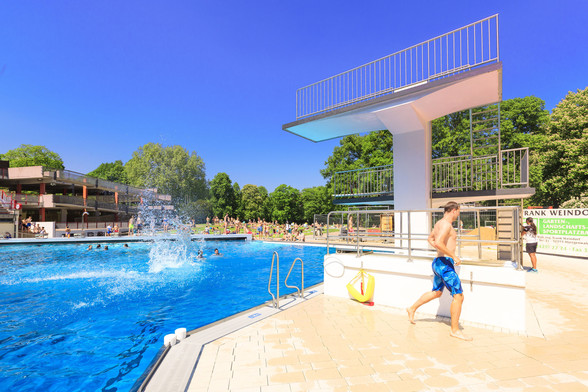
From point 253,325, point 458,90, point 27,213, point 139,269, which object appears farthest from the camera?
point 27,213

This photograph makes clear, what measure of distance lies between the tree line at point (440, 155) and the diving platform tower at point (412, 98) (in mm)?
17602

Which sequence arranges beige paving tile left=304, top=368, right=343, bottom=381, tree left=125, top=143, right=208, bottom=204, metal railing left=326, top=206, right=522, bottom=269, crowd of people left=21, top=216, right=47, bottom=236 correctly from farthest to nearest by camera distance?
tree left=125, top=143, right=208, bottom=204, crowd of people left=21, top=216, right=47, bottom=236, metal railing left=326, top=206, right=522, bottom=269, beige paving tile left=304, top=368, right=343, bottom=381

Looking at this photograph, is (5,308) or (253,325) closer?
(253,325)

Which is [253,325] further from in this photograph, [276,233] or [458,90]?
[276,233]

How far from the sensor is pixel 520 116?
33750mm

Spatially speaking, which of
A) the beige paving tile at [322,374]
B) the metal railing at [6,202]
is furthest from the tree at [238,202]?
the beige paving tile at [322,374]

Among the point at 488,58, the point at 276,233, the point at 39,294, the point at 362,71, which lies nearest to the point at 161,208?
the point at 276,233

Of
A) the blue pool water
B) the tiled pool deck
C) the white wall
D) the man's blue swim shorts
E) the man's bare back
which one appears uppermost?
the man's bare back

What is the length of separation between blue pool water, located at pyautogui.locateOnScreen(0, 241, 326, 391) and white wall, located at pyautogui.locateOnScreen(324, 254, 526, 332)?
3107 millimetres

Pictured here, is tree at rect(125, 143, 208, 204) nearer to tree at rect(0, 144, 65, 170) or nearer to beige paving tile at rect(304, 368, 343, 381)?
tree at rect(0, 144, 65, 170)

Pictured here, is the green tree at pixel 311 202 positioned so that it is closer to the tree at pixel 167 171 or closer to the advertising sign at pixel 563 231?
the tree at pixel 167 171

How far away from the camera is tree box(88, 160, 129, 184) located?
70.0 metres

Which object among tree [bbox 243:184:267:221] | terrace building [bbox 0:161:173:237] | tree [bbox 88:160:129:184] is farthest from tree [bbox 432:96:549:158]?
tree [bbox 88:160:129:184]

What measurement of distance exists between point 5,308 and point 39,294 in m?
1.44
